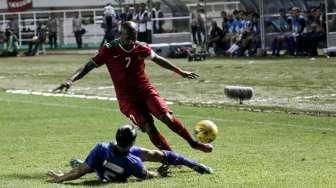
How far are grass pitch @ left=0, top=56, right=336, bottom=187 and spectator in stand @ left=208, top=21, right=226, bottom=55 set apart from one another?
8683mm

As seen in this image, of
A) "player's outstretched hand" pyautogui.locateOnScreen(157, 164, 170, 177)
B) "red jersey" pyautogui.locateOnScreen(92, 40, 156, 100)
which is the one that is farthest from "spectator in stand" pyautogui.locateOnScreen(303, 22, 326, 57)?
"player's outstretched hand" pyautogui.locateOnScreen(157, 164, 170, 177)

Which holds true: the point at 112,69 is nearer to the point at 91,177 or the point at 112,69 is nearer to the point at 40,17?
the point at 91,177

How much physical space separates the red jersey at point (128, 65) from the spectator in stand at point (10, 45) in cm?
3737

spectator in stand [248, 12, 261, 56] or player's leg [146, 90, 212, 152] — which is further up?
player's leg [146, 90, 212, 152]

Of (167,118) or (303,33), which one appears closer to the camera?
(167,118)

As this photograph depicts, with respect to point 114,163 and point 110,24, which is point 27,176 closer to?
point 114,163

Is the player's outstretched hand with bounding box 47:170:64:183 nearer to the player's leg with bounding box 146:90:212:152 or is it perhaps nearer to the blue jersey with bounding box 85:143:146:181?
the blue jersey with bounding box 85:143:146:181

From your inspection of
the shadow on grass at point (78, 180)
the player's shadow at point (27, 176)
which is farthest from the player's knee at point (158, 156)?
the player's shadow at point (27, 176)

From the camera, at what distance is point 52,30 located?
51.2 meters

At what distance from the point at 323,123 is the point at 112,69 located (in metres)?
6.34

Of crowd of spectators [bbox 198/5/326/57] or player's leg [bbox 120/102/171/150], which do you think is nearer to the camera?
player's leg [bbox 120/102/171/150]

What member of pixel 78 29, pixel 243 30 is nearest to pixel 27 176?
pixel 243 30

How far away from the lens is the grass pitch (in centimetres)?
1080

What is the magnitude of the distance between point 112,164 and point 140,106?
129cm
